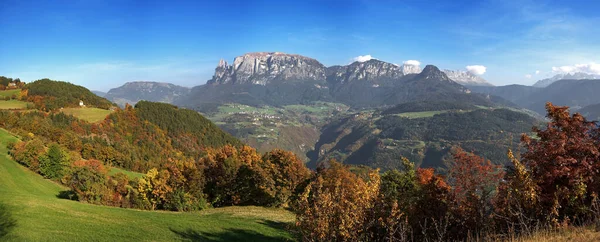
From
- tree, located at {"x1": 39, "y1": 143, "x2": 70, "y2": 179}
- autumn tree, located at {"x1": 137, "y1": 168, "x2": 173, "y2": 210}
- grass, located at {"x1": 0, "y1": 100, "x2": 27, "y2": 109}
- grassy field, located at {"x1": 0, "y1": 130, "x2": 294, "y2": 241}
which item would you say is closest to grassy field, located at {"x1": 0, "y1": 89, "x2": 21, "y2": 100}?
grass, located at {"x1": 0, "y1": 100, "x2": 27, "y2": 109}

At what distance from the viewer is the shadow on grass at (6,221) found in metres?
20.1

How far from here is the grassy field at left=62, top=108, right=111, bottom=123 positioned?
158 meters

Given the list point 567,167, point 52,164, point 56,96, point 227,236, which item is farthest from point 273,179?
point 56,96

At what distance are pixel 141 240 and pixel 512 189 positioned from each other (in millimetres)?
22688

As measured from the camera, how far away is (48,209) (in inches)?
1054

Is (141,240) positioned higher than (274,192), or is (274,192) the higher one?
(141,240)

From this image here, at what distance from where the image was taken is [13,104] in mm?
142625

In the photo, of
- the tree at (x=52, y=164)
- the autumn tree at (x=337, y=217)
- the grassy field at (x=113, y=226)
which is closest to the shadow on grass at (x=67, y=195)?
the tree at (x=52, y=164)

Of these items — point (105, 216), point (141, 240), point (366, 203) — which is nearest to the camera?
point (366, 203)

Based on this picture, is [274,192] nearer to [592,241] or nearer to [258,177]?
[258,177]

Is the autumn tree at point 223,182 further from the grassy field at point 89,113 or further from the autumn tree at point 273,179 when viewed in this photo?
the grassy field at point 89,113

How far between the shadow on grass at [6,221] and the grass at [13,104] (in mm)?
150411

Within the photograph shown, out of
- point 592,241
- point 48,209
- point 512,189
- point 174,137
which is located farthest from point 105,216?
point 174,137

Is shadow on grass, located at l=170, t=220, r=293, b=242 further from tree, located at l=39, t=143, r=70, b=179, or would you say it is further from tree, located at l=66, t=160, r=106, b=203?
tree, located at l=39, t=143, r=70, b=179
